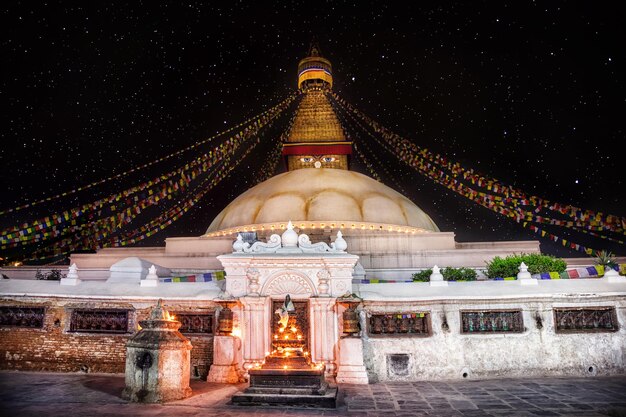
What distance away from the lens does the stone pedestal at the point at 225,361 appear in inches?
392

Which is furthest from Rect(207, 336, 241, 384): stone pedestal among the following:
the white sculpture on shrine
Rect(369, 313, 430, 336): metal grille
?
Rect(369, 313, 430, 336): metal grille

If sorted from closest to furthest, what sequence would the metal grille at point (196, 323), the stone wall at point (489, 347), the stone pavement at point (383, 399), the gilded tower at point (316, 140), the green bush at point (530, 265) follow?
1. the stone pavement at point (383, 399)
2. the stone wall at point (489, 347)
3. the metal grille at point (196, 323)
4. the green bush at point (530, 265)
5. the gilded tower at point (316, 140)

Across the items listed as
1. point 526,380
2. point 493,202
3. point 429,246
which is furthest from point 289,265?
point 493,202

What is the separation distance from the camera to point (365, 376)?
9.78 meters

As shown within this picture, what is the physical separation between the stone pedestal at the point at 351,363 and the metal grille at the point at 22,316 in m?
7.81

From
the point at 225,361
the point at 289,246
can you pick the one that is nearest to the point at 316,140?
the point at 289,246

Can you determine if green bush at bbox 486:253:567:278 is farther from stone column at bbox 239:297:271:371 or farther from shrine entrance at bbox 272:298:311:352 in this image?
stone column at bbox 239:297:271:371

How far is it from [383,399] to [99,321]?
7.45 metres

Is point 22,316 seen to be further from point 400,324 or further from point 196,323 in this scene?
point 400,324

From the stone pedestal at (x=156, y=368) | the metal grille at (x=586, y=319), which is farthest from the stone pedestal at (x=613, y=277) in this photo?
the stone pedestal at (x=156, y=368)

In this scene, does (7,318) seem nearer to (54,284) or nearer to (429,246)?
(54,284)

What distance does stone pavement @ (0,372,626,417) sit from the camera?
281 inches

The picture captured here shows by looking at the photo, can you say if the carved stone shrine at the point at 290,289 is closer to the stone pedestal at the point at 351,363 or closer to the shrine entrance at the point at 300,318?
the shrine entrance at the point at 300,318

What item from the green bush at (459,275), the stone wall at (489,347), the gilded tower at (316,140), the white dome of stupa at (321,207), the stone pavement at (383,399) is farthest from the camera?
the gilded tower at (316,140)
